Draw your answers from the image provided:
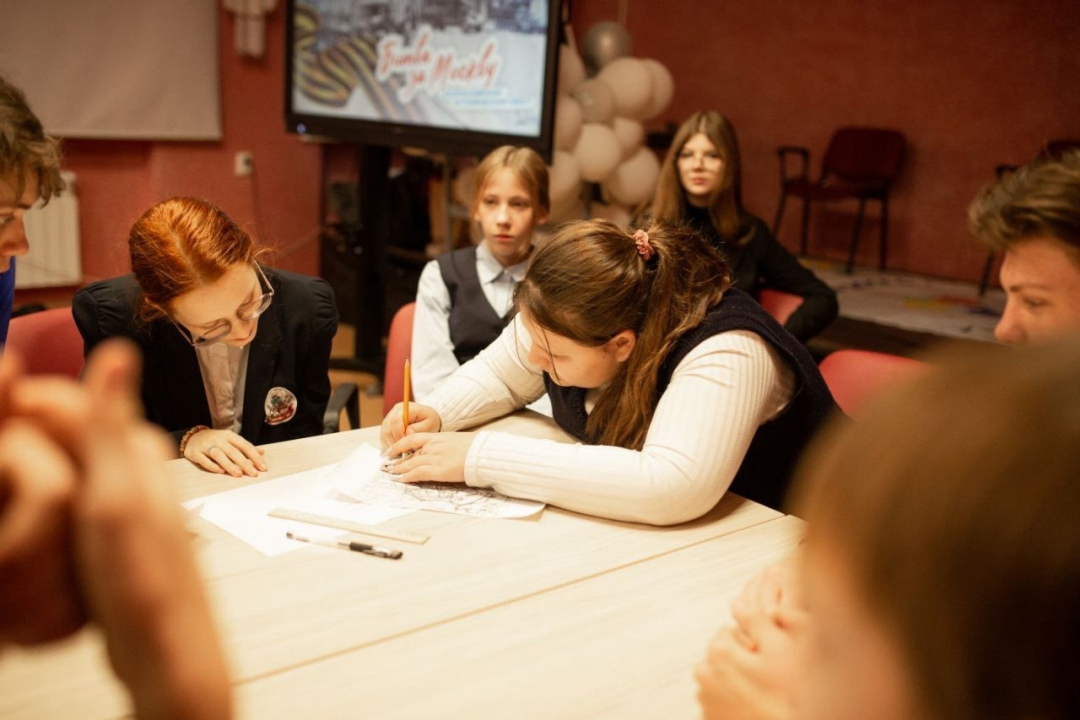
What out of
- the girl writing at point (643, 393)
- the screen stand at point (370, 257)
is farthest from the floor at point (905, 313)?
the girl writing at point (643, 393)

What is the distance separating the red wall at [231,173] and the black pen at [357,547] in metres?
3.57

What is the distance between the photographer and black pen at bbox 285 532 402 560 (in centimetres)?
119

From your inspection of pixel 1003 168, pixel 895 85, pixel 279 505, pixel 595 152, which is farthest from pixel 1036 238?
pixel 895 85

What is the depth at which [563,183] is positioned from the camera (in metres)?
3.77

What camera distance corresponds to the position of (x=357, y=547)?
1.20 metres

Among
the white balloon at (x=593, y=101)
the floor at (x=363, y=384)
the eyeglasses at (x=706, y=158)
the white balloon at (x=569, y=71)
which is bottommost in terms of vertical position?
the floor at (x=363, y=384)

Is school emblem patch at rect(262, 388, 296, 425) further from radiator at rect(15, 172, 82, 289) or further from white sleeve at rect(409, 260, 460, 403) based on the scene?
radiator at rect(15, 172, 82, 289)

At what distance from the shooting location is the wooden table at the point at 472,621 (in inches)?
35.0

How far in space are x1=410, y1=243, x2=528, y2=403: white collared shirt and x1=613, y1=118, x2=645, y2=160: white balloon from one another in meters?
1.86

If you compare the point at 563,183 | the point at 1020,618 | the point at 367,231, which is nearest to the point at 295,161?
the point at 367,231

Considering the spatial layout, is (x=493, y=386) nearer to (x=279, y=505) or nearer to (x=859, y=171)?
(x=279, y=505)

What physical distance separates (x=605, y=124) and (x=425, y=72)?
2.81 ft

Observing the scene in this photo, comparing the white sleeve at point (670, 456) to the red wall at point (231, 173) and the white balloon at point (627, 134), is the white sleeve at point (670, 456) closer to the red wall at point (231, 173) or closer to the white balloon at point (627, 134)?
the white balloon at point (627, 134)

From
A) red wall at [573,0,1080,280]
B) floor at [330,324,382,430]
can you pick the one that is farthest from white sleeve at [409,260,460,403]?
red wall at [573,0,1080,280]
